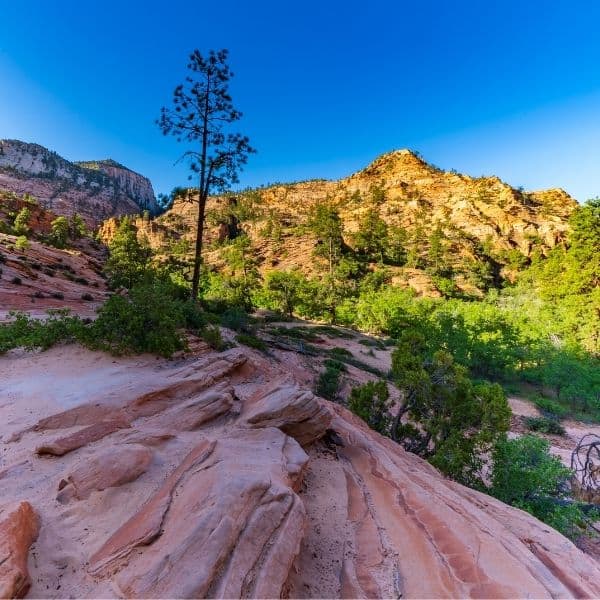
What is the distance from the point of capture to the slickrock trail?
2625mm

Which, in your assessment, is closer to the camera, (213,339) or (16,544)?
(16,544)

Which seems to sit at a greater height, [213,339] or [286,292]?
[286,292]

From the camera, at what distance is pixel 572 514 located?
671 centimetres

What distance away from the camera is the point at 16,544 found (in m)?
2.71

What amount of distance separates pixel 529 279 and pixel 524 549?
60.3 metres

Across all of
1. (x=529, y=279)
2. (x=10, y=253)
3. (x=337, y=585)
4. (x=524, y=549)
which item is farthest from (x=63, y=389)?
(x=529, y=279)

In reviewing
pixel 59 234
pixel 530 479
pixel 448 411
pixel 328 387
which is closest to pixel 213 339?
pixel 328 387

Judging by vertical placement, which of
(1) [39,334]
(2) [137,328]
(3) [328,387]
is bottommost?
(3) [328,387]

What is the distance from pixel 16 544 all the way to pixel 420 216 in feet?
273

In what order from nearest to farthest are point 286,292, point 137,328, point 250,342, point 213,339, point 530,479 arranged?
point 530,479 < point 137,328 < point 213,339 < point 250,342 < point 286,292

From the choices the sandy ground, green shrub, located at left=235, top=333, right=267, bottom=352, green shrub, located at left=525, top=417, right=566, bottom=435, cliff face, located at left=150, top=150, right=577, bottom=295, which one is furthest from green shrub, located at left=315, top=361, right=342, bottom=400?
cliff face, located at left=150, top=150, right=577, bottom=295

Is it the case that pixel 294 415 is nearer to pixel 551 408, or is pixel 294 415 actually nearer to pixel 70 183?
pixel 551 408

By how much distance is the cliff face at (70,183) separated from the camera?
103938mm

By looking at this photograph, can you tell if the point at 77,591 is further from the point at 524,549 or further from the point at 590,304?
the point at 590,304
